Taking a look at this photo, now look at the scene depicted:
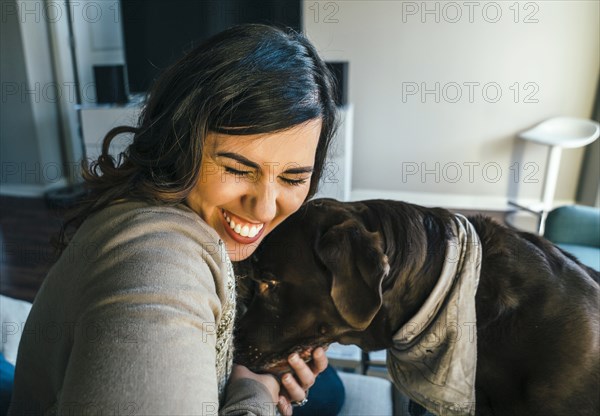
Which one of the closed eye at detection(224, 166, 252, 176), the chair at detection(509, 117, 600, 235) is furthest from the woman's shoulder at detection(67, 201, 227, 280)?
the chair at detection(509, 117, 600, 235)

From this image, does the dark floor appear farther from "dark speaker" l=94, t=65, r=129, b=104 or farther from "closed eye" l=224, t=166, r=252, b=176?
"closed eye" l=224, t=166, r=252, b=176

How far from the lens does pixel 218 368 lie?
2.79 feet

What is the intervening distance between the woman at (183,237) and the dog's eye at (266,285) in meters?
0.18

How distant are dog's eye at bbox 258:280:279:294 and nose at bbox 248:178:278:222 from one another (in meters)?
0.32

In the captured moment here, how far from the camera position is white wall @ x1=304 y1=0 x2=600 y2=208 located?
4.35 metres

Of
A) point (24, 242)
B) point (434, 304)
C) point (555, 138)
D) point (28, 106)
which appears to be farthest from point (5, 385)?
point (28, 106)

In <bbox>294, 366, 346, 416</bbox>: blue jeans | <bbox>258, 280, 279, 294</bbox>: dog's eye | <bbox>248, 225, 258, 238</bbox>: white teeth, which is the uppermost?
<bbox>248, 225, 258, 238</bbox>: white teeth

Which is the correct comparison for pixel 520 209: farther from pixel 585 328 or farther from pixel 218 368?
pixel 218 368

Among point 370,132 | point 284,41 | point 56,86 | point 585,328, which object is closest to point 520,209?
point 370,132

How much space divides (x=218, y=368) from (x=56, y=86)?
16.9 ft

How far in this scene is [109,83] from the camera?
4.51 meters

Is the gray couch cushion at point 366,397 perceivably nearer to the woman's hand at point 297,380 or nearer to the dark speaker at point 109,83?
the woman's hand at point 297,380

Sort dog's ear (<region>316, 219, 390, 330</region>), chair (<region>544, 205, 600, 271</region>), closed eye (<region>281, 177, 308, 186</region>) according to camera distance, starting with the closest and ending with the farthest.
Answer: closed eye (<region>281, 177, 308, 186</region>) < dog's ear (<region>316, 219, 390, 330</region>) < chair (<region>544, 205, 600, 271</region>)

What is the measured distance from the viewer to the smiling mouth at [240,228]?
914mm
